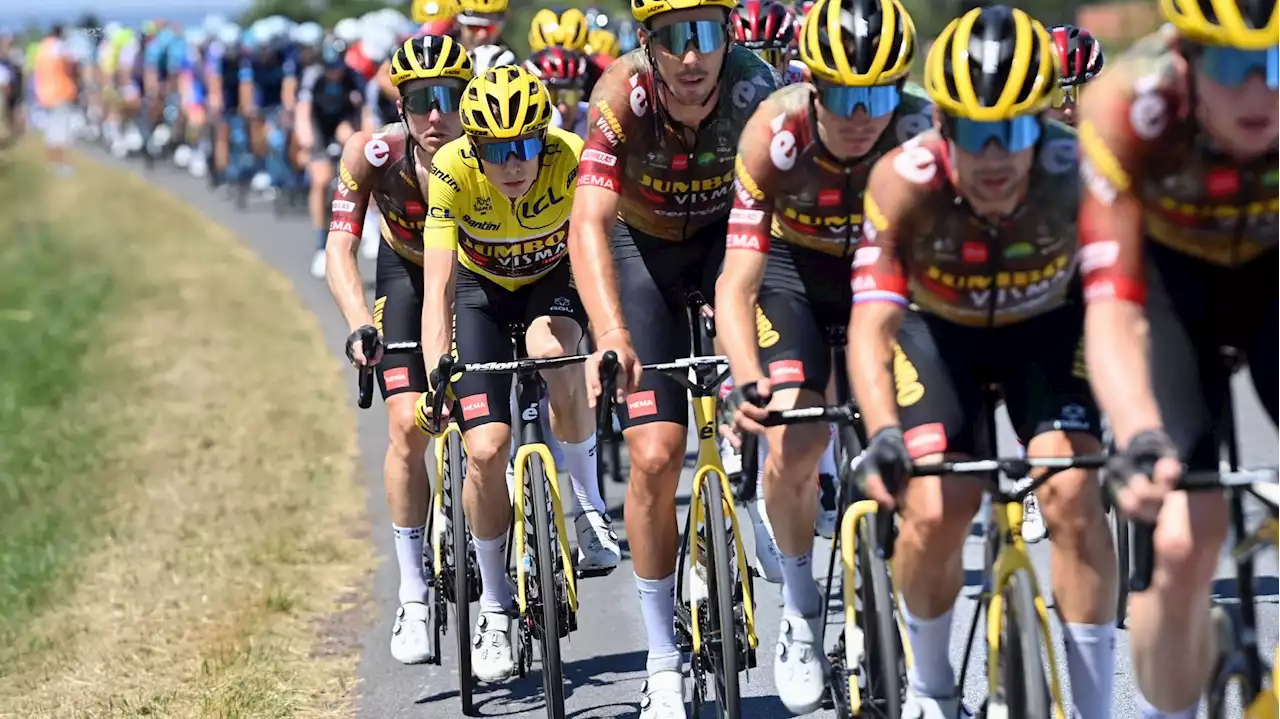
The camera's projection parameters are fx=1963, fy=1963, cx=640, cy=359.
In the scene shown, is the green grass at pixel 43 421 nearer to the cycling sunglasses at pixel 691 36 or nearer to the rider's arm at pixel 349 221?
the rider's arm at pixel 349 221

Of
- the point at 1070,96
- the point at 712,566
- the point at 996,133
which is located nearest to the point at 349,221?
the point at 712,566

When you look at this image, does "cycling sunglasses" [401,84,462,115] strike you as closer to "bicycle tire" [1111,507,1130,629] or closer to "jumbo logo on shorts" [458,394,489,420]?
"jumbo logo on shorts" [458,394,489,420]

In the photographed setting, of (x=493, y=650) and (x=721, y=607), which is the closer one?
(x=721, y=607)

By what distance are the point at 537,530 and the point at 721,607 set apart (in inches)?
31.7

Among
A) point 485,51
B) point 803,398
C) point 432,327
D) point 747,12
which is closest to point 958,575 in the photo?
point 803,398

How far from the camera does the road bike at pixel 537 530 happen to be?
6340mm

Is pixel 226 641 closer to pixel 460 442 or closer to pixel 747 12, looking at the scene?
pixel 460 442

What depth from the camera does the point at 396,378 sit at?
7598 millimetres

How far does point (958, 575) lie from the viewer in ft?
16.9

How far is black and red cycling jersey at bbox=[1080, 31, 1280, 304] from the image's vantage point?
13.7 feet

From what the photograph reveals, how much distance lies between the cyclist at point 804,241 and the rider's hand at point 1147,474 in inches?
57.5

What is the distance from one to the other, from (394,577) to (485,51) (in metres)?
3.14

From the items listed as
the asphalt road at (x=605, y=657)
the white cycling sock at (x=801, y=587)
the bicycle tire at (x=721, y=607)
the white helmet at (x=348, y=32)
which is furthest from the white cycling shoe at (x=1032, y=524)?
the white helmet at (x=348, y=32)

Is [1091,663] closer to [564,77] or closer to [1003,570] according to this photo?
[1003,570]
